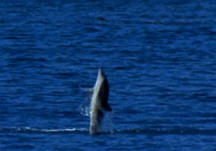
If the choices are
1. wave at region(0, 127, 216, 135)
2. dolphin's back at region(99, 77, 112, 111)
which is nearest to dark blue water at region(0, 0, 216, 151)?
wave at region(0, 127, 216, 135)

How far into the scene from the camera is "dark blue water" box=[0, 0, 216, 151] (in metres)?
23.2

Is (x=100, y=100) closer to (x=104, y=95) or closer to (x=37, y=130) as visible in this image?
(x=104, y=95)

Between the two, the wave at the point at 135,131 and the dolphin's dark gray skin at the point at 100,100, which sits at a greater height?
the dolphin's dark gray skin at the point at 100,100

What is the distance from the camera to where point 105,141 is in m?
22.4

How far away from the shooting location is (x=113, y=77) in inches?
1314

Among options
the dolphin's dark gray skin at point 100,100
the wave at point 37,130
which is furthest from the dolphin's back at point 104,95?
the wave at point 37,130

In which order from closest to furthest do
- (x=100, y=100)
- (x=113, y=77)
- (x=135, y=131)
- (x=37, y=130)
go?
(x=100, y=100)
(x=135, y=131)
(x=37, y=130)
(x=113, y=77)

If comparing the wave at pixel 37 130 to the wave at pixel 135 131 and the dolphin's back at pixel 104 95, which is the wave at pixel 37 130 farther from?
the dolphin's back at pixel 104 95

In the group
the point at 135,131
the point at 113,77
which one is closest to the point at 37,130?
the point at 135,131

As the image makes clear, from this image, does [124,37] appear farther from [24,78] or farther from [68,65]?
[24,78]

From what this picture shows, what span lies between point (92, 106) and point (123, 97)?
21.5 feet

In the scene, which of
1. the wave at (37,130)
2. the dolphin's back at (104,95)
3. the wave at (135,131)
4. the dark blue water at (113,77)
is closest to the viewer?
the dolphin's back at (104,95)

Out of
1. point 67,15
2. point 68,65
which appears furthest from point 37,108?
point 67,15

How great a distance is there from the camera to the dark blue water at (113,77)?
76.0ft
